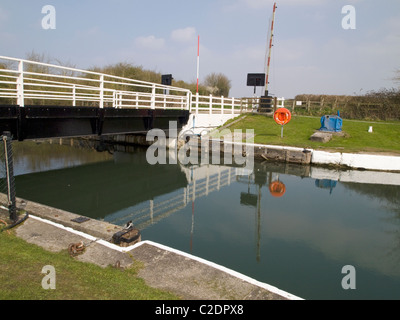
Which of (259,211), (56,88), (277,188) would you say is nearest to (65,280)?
(259,211)

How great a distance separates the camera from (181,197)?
1040 cm

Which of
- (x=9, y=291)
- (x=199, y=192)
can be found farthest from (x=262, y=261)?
(x=199, y=192)

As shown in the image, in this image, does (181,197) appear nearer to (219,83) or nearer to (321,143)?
(321,143)

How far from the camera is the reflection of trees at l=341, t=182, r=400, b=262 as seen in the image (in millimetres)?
8392

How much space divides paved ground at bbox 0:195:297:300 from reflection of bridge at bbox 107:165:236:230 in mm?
2322

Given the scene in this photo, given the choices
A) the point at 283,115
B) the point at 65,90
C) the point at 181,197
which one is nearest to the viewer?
the point at 181,197

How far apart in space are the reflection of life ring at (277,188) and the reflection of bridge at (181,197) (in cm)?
163

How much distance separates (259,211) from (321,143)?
9.17 meters

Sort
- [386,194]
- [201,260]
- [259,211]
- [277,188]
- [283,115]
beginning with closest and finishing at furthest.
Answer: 1. [201,260]
2. [259,211]
3. [386,194]
4. [277,188]
5. [283,115]

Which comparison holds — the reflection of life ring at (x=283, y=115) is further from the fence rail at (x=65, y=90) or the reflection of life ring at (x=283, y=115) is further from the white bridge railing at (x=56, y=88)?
the white bridge railing at (x=56, y=88)

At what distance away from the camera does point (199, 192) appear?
10.9 meters

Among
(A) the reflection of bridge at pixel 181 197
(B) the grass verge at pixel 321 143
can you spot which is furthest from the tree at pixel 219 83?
(A) the reflection of bridge at pixel 181 197
